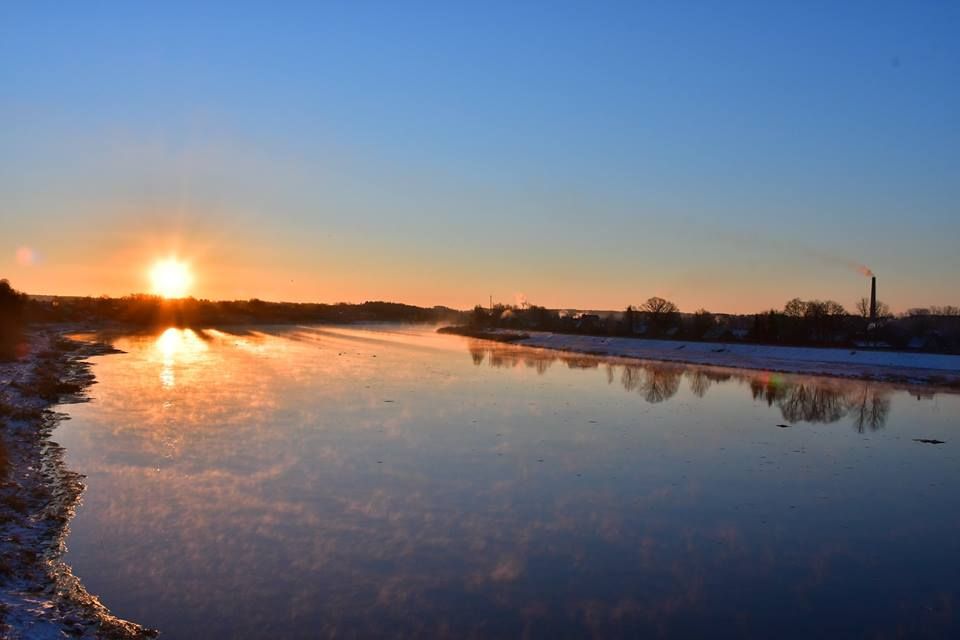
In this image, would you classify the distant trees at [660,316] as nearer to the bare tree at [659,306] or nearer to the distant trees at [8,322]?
the bare tree at [659,306]

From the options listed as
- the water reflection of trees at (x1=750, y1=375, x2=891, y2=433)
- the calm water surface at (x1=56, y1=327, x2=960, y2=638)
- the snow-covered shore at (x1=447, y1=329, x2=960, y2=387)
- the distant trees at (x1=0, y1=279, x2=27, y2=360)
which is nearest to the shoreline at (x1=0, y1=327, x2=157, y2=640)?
the calm water surface at (x1=56, y1=327, x2=960, y2=638)

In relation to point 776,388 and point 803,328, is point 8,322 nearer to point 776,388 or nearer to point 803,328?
point 776,388

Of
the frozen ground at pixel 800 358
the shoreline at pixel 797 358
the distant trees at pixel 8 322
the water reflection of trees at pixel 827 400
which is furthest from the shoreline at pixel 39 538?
the frozen ground at pixel 800 358

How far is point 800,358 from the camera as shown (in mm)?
62188

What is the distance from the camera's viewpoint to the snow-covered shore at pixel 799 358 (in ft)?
165

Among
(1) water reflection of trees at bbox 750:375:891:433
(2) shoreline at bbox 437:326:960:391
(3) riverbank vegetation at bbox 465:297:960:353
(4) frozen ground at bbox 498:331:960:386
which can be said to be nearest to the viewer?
(1) water reflection of trees at bbox 750:375:891:433

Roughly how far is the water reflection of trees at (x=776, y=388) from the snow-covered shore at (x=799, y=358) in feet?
19.2

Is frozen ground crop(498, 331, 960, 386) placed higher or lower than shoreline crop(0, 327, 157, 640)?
higher

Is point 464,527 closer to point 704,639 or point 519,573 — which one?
point 519,573

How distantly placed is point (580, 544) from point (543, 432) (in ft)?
35.0

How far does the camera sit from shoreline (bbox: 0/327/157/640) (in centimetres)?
835

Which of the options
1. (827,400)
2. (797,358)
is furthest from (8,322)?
(797,358)

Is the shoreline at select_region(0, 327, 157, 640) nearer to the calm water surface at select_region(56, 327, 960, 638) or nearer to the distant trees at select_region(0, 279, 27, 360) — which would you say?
the calm water surface at select_region(56, 327, 960, 638)

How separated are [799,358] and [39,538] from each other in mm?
62894
